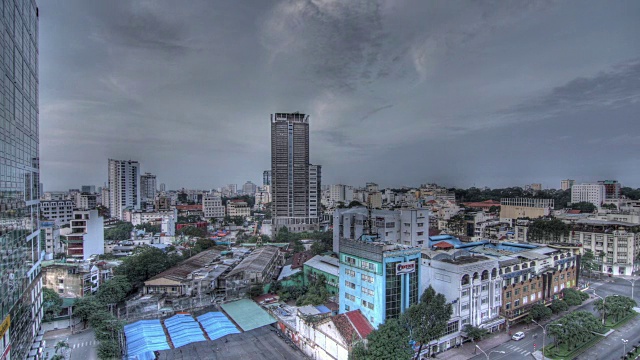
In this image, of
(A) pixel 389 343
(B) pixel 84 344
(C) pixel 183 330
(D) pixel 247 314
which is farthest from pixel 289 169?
(A) pixel 389 343

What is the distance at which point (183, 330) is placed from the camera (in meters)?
20.7

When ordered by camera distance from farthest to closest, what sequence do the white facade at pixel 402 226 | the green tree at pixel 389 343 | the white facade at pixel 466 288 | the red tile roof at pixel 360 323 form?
the white facade at pixel 402 226 < the white facade at pixel 466 288 < the red tile roof at pixel 360 323 < the green tree at pixel 389 343

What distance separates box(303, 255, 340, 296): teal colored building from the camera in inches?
1073

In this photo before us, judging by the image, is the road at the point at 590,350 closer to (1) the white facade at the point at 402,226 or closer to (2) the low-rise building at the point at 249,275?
(1) the white facade at the point at 402,226

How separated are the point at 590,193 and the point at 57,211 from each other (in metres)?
103

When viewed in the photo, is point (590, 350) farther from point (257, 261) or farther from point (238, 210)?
point (238, 210)

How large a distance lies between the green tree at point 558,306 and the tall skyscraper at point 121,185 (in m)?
79.5

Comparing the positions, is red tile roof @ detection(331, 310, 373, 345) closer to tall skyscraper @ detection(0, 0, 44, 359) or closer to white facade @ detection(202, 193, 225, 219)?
tall skyscraper @ detection(0, 0, 44, 359)

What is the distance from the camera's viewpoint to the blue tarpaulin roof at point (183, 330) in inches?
772

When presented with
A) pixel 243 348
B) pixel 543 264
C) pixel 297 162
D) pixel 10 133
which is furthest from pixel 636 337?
pixel 297 162

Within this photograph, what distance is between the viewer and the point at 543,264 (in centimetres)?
2498

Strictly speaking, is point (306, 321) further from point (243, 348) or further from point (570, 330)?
point (570, 330)

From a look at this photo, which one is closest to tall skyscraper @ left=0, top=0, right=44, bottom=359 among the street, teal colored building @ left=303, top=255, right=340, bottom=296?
the street

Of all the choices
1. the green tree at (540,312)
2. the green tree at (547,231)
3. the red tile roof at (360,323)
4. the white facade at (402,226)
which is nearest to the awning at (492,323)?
the green tree at (540,312)
